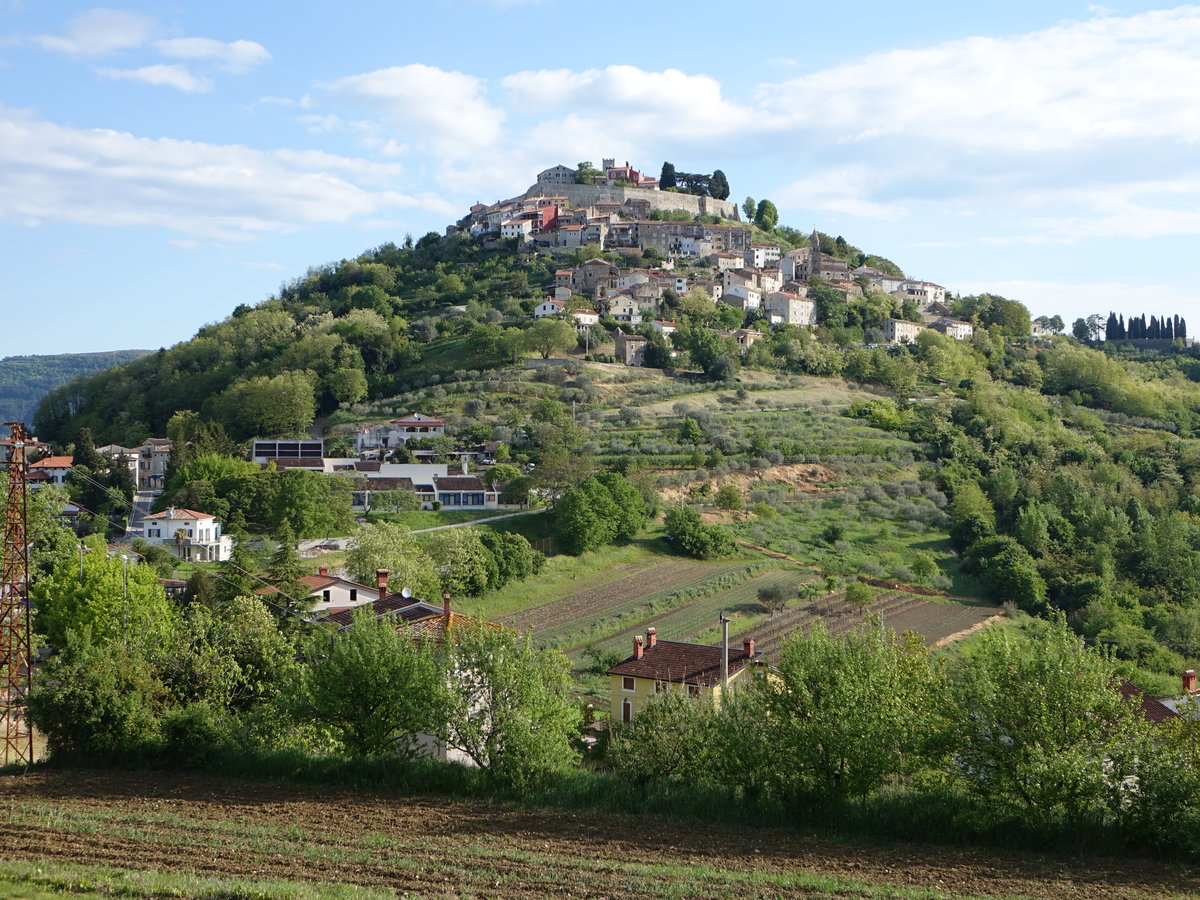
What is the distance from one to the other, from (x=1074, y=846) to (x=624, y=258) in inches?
3555

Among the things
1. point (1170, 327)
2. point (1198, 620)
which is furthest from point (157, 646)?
point (1170, 327)

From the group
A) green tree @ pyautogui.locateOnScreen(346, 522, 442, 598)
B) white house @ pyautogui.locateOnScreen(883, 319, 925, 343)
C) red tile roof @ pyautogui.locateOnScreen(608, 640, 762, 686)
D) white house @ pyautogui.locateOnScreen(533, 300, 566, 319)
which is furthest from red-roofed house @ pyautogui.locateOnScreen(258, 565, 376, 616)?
white house @ pyautogui.locateOnScreen(883, 319, 925, 343)

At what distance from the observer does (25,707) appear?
19.9 m

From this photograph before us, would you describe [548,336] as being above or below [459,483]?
above

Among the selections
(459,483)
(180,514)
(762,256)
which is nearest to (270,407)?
(459,483)

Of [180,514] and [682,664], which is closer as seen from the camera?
[682,664]

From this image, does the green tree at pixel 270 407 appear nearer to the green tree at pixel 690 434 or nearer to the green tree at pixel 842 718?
the green tree at pixel 690 434

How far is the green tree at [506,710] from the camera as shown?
58.0 feet

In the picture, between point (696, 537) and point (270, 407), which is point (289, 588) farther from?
point (270, 407)

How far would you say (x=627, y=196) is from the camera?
381ft

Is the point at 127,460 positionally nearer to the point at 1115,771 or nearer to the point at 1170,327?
the point at 1115,771

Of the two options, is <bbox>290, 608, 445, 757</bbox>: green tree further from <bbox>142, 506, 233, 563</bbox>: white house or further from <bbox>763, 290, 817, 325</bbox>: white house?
<bbox>763, 290, 817, 325</bbox>: white house

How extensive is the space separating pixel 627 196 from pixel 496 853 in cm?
10681

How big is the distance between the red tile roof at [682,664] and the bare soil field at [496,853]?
10.5m
